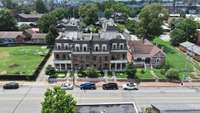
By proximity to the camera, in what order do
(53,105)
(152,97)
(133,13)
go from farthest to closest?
1. (133,13)
2. (152,97)
3. (53,105)

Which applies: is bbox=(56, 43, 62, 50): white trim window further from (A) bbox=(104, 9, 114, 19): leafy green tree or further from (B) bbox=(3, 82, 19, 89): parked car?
(A) bbox=(104, 9, 114, 19): leafy green tree

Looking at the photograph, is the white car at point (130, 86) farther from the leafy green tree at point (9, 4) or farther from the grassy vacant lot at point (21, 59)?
the leafy green tree at point (9, 4)

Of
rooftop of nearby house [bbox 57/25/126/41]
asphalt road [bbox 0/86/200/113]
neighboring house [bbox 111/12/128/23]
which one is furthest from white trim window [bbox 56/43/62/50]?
neighboring house [bbox 111/12/128/23]

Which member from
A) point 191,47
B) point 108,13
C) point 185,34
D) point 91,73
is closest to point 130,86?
point 91,73

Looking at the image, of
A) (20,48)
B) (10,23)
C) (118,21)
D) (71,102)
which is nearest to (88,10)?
(118,21)

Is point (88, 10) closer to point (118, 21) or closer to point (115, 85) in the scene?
point (118, 21)

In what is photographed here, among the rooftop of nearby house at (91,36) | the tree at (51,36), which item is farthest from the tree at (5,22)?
the rooftop of nearby house at (91,36)

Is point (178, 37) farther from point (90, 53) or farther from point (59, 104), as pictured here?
point (59, 104)
